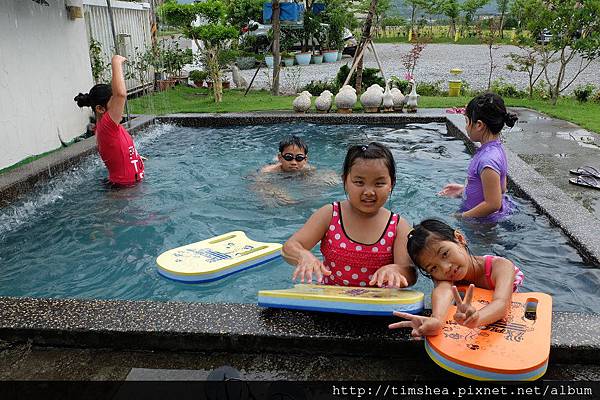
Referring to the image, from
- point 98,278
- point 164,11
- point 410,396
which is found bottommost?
point 98,278

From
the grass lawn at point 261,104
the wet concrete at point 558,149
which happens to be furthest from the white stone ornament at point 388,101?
the wet concrete at point 558,149

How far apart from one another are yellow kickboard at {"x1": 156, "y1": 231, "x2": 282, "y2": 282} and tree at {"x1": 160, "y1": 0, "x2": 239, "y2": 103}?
927 cm

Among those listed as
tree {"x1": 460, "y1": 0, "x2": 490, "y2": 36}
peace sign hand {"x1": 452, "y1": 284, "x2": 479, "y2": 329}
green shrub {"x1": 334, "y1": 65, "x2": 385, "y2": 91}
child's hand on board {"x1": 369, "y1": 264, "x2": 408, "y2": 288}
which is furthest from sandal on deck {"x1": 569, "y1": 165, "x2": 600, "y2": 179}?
tree {"x1": 460, "y1": 0, "x2": 490, "y2": 36}

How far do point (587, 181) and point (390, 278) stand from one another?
13.5 feet

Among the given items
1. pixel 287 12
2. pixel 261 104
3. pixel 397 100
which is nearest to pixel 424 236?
pixel 397 100

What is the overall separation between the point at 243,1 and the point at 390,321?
24.3 m

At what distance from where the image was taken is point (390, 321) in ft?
8.66

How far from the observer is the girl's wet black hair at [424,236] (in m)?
2.63

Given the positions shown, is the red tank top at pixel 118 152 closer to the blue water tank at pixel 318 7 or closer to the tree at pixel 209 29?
the tree at pixel 209 29

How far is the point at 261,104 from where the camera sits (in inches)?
497

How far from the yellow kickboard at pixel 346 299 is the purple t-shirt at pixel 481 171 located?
202 centimetres

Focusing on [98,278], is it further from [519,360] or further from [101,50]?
[101,50]

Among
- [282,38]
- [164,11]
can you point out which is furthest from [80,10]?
[282,38]

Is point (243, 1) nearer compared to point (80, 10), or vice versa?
point (80, 10)
